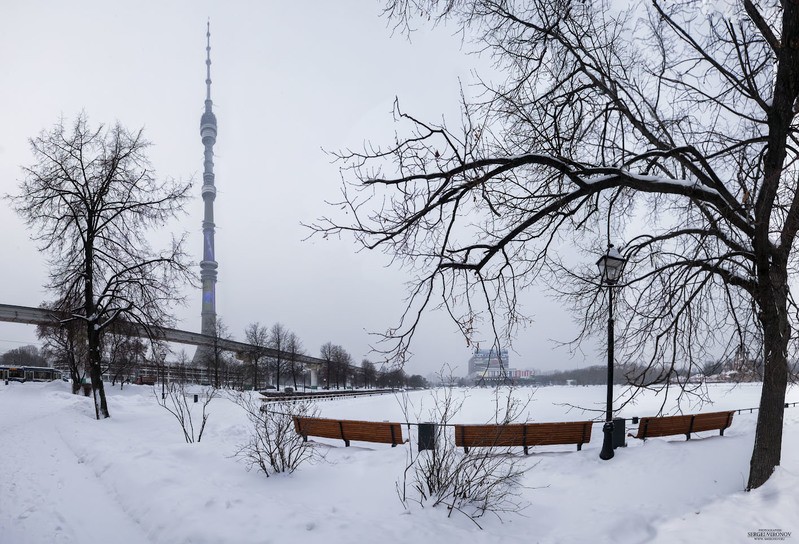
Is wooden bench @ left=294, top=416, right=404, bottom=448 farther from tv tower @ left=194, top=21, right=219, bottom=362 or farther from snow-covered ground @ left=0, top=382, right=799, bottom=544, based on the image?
tv tower @ left=194, top=21, right=219, bottom=362

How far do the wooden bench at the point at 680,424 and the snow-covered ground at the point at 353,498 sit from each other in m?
0.53

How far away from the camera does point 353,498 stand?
7.09 metres

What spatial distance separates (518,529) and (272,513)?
3.17 m

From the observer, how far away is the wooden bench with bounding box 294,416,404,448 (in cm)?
1161

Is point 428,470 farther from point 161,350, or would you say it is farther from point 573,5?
point 161,350

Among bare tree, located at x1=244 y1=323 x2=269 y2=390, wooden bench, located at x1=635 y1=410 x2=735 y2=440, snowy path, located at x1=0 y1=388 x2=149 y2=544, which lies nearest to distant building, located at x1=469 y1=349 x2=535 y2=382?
snowy path, located at x1=0 y1=388 x2=149 y2=544

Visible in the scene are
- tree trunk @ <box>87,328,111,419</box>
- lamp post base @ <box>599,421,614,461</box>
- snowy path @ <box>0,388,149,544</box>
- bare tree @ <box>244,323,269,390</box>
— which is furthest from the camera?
bare tree @ <box>244,323,269,390</box>

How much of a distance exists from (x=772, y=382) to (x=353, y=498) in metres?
6.29

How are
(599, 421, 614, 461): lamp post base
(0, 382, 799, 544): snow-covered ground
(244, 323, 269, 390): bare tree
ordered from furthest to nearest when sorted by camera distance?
(244, 323, 269, 390): bare tree
(599, 421, 614, 461): lamp post base
(0, 382, 799, 544): snow-covered ground

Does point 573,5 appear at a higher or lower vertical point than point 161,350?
higher

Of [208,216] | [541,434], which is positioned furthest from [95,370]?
[208,216]

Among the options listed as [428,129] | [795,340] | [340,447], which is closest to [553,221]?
[428,129]

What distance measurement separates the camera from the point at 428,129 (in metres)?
4.73

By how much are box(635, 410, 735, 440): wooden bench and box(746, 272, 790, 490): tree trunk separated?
3.98 meters
